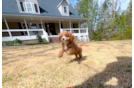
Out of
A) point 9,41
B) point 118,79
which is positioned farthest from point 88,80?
point 9,41

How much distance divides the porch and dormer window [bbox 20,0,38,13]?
1123 millimetres

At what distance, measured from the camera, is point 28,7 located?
807cm

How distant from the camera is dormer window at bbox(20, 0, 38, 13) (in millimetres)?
7816

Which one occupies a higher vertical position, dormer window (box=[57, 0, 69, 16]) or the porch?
dormer window (box=[57, 0, 69, 16])

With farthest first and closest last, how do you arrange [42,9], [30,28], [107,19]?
[107,19]
[30,28]
[42,9]

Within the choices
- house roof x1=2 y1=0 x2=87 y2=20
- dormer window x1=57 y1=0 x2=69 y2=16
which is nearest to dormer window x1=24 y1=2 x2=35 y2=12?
house roof x1=2 y1=0 x2=87 y2=20

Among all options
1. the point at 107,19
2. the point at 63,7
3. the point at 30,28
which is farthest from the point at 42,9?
the point at 107,19

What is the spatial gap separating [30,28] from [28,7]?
10.3 feet

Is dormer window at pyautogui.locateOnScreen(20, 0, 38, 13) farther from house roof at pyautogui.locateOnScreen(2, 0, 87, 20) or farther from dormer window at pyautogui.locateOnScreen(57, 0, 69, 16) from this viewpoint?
dormer window at pyautogui.locateOnScreen(57, 0, 69, 16)

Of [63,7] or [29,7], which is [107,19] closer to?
[63,7]

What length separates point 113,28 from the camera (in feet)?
42.3

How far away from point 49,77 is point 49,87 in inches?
11.5

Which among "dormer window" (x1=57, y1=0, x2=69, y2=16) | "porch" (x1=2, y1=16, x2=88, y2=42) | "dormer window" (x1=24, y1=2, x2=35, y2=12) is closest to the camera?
"porch" (x1=2, y1=16, x2=88, y2=42)

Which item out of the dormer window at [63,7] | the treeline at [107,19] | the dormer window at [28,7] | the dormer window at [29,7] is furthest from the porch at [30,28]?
the treeline at [107,19]
